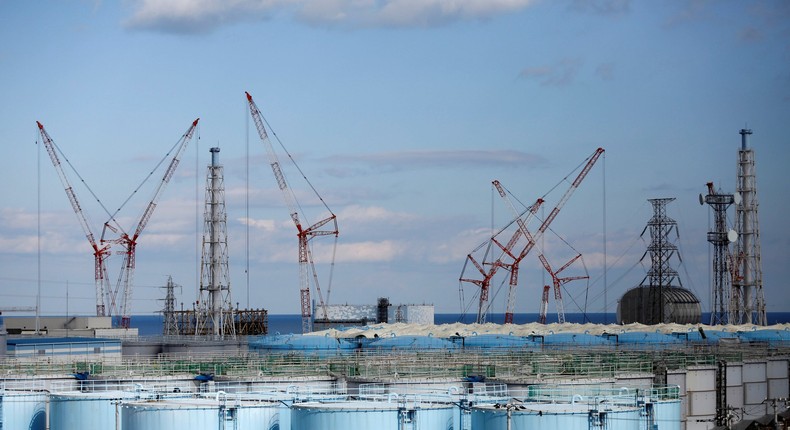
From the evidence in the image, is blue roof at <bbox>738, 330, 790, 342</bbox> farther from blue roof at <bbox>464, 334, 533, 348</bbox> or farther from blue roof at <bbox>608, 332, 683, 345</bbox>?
blue roof at <bbox>464, 334, 533, 348</bbox>

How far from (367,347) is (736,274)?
61.5 metres

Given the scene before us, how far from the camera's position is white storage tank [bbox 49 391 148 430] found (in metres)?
49.1

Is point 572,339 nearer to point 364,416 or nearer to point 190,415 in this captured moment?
point 364,416

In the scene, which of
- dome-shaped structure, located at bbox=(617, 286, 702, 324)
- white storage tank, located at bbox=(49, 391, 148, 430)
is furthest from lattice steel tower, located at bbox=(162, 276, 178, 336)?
white storage tank, located at bbox=(49, 391, 148, 430)

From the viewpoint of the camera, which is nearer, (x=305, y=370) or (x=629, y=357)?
(x=305, y=370)

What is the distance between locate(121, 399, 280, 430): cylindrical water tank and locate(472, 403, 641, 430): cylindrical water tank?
30.0 ft

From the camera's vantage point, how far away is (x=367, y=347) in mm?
96562

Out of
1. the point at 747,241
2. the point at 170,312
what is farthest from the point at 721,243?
the point at 170,312

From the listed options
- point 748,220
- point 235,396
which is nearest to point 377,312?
point 748,220

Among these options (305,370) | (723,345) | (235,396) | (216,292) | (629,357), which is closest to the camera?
(235,396)

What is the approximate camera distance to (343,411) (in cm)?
4328

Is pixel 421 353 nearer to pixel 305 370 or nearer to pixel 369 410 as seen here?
pixel 305 370

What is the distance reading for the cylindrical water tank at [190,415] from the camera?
44.3 metres

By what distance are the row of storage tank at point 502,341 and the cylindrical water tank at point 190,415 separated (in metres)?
46.3
